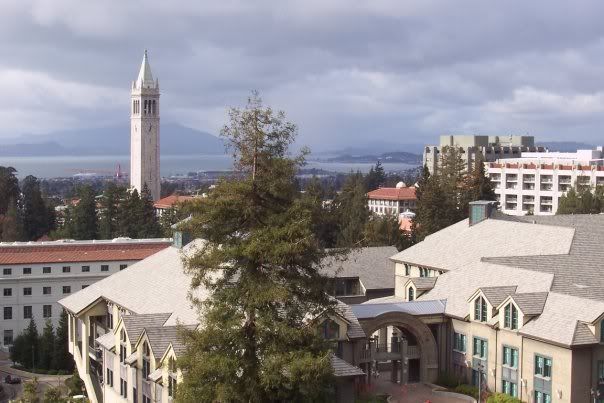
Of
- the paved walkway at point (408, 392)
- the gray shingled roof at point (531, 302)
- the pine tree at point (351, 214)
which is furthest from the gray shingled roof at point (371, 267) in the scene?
the gray shingled roof at point (531, 302)

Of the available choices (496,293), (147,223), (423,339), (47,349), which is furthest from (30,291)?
(496,293)

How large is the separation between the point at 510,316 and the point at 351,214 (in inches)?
2393

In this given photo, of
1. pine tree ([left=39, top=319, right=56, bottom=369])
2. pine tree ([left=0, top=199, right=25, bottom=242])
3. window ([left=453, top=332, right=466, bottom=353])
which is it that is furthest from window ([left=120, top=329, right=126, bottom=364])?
pine tree ([left=0, top=199, right=25, bottom=242])

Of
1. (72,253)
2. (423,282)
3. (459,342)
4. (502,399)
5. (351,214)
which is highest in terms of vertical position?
(351,214)

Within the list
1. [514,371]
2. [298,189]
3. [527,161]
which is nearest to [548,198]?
[527,161]

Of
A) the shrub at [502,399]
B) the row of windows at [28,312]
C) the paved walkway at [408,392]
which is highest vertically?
the shrub at [502,399]

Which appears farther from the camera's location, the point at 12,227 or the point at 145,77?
the point at 145,77

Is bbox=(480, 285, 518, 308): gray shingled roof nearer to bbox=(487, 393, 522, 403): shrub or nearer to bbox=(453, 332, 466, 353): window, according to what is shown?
bbox=(453, 332, 466, 353): window

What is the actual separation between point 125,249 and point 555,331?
54.1 metres

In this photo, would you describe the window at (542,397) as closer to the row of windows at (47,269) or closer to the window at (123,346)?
the window at (123,346)

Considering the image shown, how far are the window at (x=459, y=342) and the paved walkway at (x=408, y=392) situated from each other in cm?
279

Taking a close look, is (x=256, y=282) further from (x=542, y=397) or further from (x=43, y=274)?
(x=43, y=274)

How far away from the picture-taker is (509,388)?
4562 cm

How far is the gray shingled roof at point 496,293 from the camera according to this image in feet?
153
